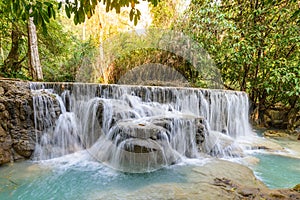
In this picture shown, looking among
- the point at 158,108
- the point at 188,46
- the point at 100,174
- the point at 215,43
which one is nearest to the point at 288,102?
the point at 215,43

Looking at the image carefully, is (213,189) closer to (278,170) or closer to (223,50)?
(278,170)

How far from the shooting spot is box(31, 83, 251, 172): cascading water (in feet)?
11.7

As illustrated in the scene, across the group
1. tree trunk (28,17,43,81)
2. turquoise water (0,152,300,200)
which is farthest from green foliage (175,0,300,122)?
tree trunk (28,17,43,81)

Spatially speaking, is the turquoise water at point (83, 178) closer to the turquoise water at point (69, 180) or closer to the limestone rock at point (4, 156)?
the turquoise water at point (69, 180)

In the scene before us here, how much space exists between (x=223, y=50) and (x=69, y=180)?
23.0 feet

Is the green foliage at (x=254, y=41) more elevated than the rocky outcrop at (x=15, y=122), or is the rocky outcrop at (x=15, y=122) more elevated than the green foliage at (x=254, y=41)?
the green foliage at (x=254, y=41)

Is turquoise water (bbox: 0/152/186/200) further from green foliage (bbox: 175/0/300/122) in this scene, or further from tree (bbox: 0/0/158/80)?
green foliage (bbox: 175/0/300/122)

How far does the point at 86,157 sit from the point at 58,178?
0.93 metres

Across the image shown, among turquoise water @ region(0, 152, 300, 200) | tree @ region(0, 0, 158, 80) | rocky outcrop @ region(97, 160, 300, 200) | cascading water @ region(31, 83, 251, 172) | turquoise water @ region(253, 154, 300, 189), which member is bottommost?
turquoise water @ region(253, 154, 300, 189)

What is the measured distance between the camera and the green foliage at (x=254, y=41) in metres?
6.71

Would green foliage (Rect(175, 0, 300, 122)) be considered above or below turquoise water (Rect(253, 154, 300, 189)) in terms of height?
above

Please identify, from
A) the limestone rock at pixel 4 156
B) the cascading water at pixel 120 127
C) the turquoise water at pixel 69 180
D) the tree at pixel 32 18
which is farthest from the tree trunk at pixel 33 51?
the turquoise water at pixel 69 180

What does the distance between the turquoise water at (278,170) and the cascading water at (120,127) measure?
0.69 m

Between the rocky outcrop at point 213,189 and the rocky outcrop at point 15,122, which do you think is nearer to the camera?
the rocky outcrop at point 213,189
